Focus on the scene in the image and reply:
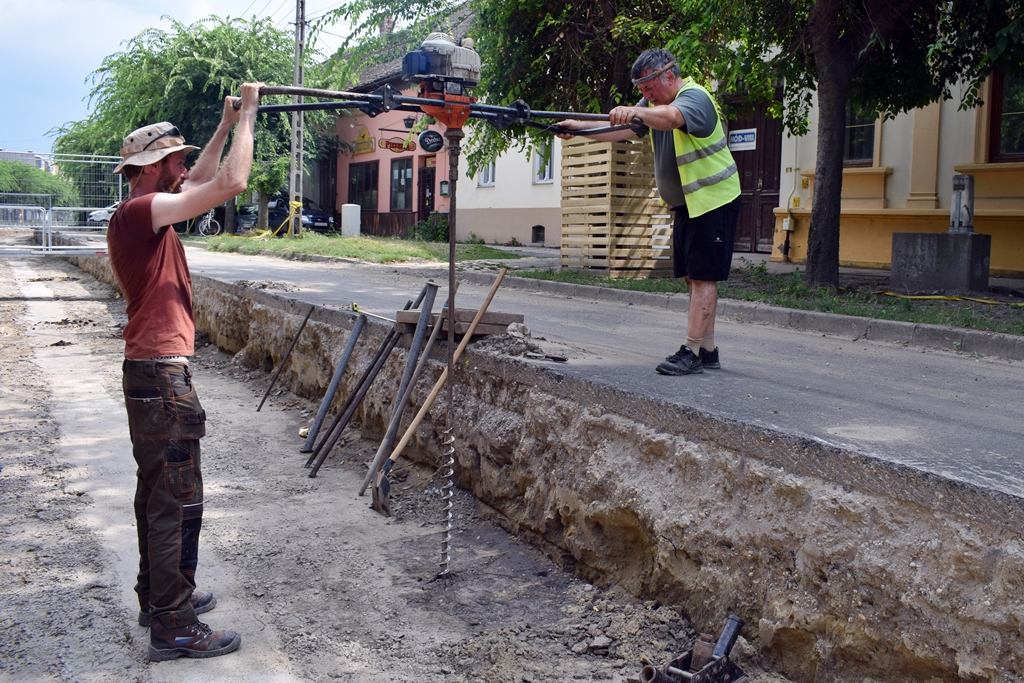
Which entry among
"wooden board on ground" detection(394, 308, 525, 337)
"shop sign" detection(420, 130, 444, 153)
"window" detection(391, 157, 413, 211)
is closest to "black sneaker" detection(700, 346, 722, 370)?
"wooden board on ground" detection(394, 308, 525, 337)

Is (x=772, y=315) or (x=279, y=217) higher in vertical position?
(x=279, y=217)

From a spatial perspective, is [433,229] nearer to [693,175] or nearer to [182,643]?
[693,175]

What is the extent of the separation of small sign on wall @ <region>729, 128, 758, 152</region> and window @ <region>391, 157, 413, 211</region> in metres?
16.4

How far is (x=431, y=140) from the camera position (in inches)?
154

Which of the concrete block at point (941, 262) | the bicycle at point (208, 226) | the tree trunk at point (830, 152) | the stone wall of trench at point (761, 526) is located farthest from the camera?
the bicycle at point (208, 226)

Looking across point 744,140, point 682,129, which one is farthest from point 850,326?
point 744,140

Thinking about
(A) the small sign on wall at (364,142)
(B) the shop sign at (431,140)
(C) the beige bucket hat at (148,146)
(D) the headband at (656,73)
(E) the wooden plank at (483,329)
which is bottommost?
(E) the wooden plank at (483,329)

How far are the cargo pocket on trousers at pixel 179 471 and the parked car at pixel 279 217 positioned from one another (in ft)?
89.6

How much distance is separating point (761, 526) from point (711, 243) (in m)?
1.72

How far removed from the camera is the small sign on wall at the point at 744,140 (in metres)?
17.1

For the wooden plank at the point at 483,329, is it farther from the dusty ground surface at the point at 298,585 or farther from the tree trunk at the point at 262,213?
the tree trunk at the point at 262,213

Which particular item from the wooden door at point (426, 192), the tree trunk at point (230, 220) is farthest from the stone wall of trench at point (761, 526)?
the tree trunk at point (230, 220)

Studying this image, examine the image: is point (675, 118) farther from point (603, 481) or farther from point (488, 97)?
point (488, 97)

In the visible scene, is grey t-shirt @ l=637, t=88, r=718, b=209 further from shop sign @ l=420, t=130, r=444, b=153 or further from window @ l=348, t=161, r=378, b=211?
window @ l=348, t=161, r=378, b=211
